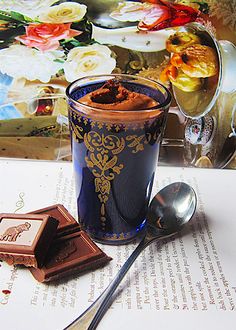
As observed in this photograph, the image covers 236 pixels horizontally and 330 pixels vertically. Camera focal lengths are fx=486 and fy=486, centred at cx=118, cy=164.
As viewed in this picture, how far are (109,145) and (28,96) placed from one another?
0.30 meters

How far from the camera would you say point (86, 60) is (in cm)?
74

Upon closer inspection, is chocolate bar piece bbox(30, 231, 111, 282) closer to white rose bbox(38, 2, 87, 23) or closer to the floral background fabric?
the floral background fabric

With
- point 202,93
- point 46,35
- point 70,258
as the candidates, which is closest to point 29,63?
point 46,35

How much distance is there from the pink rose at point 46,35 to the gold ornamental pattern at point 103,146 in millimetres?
271

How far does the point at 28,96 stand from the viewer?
0.74 m

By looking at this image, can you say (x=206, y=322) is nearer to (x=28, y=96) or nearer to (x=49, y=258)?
(x=49, y=258)

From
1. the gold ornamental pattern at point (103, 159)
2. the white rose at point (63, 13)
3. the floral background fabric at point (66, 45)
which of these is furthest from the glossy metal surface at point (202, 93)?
the gold ornamental pattern at point (103, 159)

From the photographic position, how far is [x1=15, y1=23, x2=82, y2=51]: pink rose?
732mm

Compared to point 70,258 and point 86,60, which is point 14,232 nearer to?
point 70,258

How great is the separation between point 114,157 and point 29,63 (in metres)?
0.32

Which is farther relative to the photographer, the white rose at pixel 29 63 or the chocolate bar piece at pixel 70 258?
the white rose at pixel 29 63

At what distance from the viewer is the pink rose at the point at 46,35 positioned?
0.73 meters

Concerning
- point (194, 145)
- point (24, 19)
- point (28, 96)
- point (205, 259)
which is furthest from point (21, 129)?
point (205, 259)

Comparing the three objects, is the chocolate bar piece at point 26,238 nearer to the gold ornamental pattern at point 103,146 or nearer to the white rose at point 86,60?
the gold ornamental pattern at point 103,146
